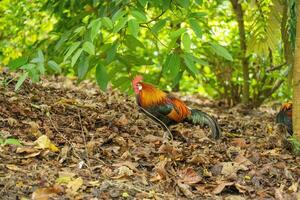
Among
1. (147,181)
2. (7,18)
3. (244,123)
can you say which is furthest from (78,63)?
(7,18)

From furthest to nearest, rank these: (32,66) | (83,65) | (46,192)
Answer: (83,65) < (32,66) < (46,192)

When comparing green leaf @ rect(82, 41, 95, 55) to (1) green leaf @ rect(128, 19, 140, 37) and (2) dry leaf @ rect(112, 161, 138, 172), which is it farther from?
(2) dry leaf @ rect(112, 161, 138, 172)

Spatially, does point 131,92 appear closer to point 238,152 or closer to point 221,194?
point 238,152

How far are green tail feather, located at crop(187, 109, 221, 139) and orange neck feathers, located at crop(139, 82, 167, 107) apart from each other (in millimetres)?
380

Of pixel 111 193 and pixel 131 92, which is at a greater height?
pixel 131 92

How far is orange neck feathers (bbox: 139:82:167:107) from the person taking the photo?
5.14 meters

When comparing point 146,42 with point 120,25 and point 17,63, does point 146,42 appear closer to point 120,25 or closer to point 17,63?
point 17,63

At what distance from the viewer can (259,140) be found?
17.8 feet

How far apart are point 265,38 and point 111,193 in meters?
3.35

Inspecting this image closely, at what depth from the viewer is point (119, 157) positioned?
4.31 metres

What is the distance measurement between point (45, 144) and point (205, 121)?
5.78 feet

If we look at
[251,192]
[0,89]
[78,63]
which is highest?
[78,63]

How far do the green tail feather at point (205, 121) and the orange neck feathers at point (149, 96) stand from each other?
380 mm

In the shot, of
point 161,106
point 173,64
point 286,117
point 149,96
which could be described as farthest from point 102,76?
point 286,117
